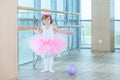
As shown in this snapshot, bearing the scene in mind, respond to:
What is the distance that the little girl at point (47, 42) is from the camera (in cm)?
558

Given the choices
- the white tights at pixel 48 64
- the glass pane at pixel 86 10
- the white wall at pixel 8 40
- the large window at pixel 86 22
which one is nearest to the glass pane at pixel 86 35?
the large window at pixel 86 22

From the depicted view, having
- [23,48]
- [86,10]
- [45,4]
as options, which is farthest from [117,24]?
[23,48]

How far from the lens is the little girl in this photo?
5.58 metres

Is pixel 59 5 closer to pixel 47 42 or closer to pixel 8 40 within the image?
pixel 47 42

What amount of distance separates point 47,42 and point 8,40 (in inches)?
49.4

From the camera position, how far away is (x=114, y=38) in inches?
382

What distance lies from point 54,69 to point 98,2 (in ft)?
13.1

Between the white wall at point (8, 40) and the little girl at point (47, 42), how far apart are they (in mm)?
973

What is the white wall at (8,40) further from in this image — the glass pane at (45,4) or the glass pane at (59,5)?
the glass pane at (59,5)

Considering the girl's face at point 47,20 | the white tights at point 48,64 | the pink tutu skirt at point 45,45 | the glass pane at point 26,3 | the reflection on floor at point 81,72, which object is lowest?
the reflection on floor at point 81,72

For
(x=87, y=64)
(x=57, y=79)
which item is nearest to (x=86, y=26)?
(x=87, y=64)

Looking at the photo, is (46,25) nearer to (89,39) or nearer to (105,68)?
(105,68)

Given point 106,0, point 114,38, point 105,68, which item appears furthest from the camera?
point 114,38

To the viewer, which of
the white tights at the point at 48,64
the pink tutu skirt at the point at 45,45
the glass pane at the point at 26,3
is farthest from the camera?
the glass pane at the point at 26,3
